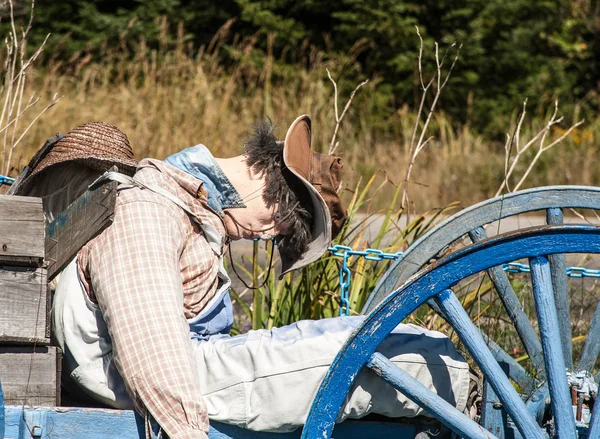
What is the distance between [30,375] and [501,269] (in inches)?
60.1

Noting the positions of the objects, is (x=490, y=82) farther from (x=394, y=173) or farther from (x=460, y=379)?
(x=460, y=379)

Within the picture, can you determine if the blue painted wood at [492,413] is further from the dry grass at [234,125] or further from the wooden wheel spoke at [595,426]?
the dry grass at [234,125]

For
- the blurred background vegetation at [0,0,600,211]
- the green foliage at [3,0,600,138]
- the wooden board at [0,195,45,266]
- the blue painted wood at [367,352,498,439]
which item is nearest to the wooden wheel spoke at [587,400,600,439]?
the blue painted wood at [367,352,498,439]

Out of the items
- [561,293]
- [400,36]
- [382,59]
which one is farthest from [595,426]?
[382,59]

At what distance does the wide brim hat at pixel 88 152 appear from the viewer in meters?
2.41

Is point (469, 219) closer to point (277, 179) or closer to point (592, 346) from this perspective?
point (592, 346)

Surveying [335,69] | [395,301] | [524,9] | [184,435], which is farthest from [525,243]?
[524,9]

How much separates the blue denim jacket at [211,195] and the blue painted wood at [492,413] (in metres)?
0.77

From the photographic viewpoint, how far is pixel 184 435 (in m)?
1.95

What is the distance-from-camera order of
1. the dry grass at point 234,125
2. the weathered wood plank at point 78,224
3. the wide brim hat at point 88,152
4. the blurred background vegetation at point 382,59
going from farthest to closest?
the blurred background vegetation at point 382,59 → the dry grass at point 234,125 → the wide brim hat at point 88,152 → the weathered wood plank at point 78,224

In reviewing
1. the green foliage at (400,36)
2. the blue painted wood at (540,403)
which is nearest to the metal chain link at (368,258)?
the blue painted wood at (540,403)

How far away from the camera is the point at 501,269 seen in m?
2.70

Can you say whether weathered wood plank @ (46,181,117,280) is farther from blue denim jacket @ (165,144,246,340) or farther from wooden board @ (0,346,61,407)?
blue denim jacket @ (165,144,246,340)

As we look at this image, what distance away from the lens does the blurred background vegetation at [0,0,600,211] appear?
962 centimetres
